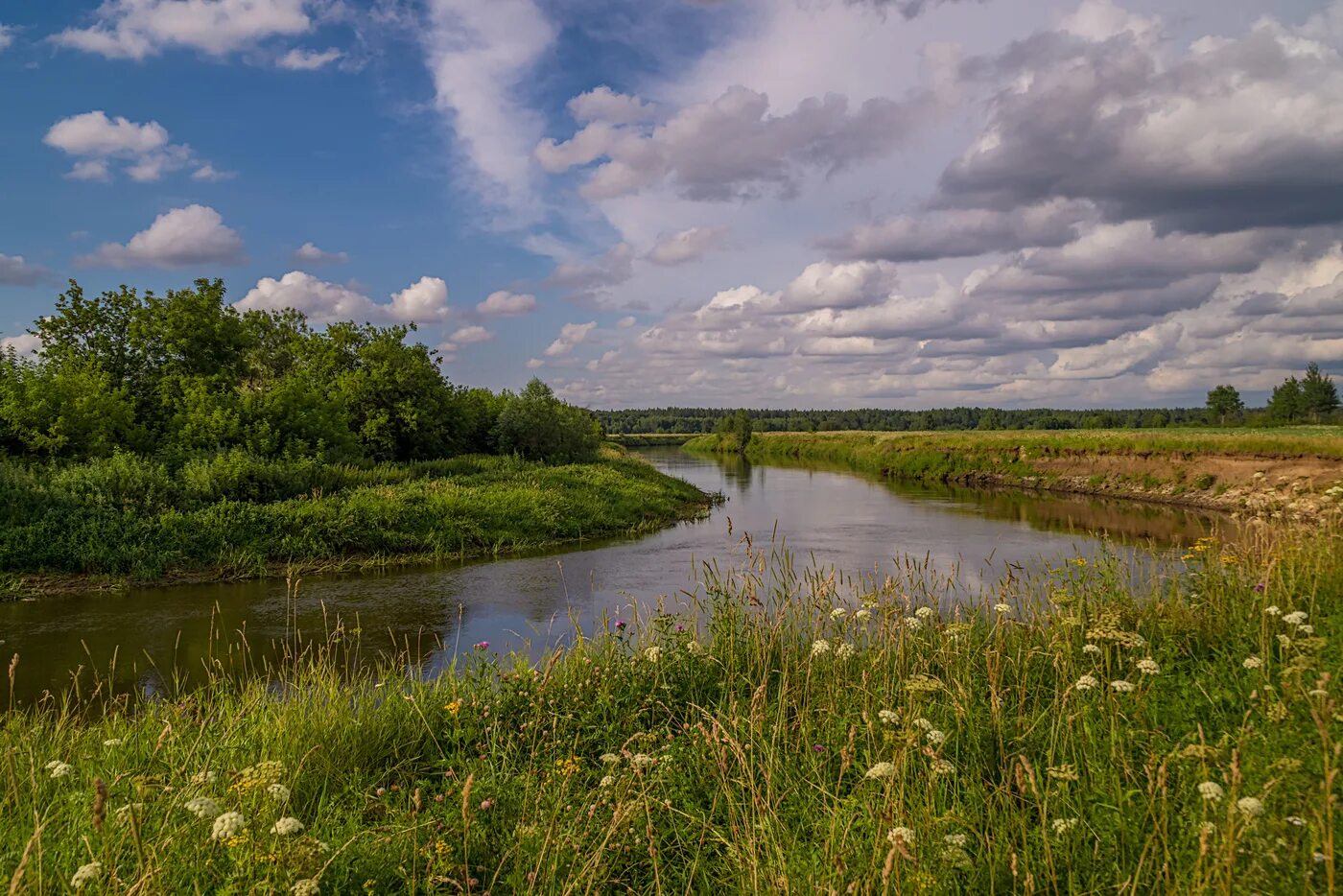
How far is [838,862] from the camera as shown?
205 centimetres

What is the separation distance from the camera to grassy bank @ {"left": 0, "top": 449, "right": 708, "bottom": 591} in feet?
46.8

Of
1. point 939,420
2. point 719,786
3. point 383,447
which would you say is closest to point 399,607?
point 719,786

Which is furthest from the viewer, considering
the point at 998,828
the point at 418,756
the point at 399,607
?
the point at 399,607

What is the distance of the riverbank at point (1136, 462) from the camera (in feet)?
91.4

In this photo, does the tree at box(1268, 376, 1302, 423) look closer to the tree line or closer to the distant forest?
the distant forest

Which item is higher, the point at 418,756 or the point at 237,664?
the point at 418,756

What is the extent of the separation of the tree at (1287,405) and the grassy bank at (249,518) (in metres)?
74.3

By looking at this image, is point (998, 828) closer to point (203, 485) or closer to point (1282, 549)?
point (1282, 549)

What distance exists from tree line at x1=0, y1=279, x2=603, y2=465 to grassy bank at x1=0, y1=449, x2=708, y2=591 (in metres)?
1.85

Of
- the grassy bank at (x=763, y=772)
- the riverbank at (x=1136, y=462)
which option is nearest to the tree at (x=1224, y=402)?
the riverbank at (x=1136, y=462)

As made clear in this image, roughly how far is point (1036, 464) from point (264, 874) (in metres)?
43.6

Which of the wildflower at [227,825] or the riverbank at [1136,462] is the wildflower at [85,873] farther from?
the riverbank at [1136,462]

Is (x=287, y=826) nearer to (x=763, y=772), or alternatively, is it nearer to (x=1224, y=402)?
(x=763, y=772)

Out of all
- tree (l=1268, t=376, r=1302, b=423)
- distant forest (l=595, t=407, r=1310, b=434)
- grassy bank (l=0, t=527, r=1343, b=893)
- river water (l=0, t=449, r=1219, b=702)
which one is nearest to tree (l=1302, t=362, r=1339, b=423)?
tree (l=1268, t=376, r=1302, b=423)
